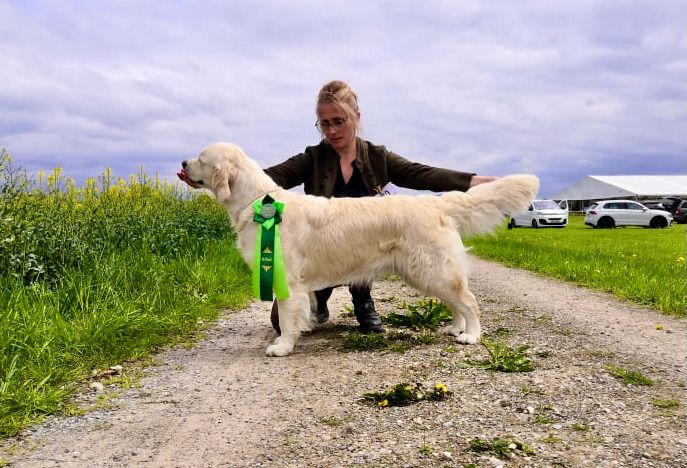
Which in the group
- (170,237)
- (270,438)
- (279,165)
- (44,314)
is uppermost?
(279,165)

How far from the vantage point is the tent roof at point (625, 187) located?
179ft

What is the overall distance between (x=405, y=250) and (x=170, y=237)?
15.7 feet

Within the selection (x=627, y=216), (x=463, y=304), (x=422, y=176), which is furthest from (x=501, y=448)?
(x=627, y=216)

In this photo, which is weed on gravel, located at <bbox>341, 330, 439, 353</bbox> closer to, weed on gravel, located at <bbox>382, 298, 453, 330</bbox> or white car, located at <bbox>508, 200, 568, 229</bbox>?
weed on gravel, located at <bbox>382, 298, 453, 330</bbox>

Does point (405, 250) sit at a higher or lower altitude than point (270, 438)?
higher

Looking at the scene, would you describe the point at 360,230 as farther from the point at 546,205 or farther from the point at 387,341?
the point at 546,205

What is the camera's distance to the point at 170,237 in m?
8.34

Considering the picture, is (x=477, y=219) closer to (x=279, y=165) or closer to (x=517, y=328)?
(x=517, y=328)

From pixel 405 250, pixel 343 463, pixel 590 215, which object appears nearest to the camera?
pixel 343 463

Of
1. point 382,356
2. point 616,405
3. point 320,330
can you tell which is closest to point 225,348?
point 320,330

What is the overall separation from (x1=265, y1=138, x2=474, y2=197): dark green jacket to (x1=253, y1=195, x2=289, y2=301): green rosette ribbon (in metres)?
0.92

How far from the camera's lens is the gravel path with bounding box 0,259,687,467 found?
2711 mm

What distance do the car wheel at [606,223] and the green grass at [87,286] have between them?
1206 inches

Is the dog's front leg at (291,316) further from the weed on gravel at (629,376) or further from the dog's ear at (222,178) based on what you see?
the weed on gravel at (629,376)
